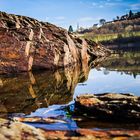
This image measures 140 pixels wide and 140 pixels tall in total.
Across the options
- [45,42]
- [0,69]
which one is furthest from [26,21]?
[0,69]

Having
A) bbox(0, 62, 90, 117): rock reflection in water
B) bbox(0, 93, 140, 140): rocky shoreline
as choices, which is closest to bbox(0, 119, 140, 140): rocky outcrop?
bbox(0, 93, 140, 140): rocky shoreline

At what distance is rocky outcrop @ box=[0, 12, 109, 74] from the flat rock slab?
998 inches

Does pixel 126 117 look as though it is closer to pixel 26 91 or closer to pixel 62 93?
pixel 62 93

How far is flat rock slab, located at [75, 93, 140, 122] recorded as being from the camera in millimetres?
15409

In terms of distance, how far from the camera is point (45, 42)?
154ft

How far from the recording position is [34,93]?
25.8 meters

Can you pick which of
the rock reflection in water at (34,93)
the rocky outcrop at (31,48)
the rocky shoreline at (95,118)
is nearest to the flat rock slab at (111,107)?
the rocky shoreline at (95,118)

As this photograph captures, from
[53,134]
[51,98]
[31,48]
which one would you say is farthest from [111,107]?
[31,48]

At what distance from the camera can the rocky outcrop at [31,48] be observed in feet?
139

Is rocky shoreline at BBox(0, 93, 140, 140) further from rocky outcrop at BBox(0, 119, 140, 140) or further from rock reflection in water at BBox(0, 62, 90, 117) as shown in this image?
rock reflection in water at BBox(0, 62, 90, 117)

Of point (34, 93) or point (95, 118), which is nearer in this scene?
point (95, 118)

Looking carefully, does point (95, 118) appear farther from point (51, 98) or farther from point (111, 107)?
point (51, 98)

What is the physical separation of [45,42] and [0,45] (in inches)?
230

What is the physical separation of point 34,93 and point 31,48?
19.2 m
